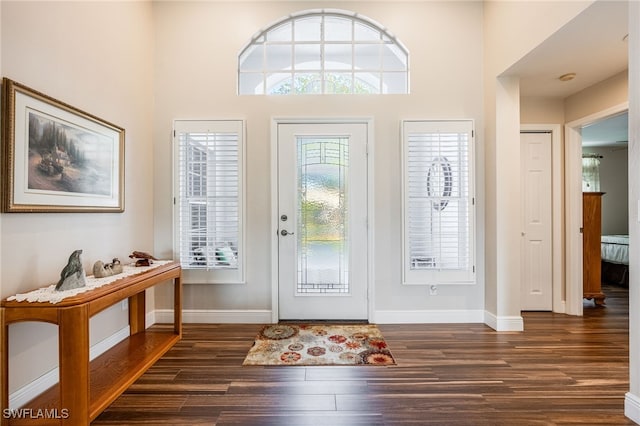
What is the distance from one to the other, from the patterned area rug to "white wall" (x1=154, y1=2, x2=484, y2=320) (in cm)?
50

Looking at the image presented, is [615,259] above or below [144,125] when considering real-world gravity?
below

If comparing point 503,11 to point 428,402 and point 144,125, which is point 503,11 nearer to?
point 428,402

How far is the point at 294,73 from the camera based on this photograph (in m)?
3.33

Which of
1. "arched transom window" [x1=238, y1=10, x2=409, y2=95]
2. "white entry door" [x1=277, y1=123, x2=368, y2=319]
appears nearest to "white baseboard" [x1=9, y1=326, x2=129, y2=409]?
"white entry door" [x1=277, y1=123, x2=368, y2=319]

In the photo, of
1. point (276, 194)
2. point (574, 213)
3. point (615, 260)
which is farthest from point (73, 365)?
point (615, 260)

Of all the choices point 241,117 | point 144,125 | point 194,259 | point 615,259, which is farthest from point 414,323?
point 615,259

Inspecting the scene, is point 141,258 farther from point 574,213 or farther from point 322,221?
point 574,213

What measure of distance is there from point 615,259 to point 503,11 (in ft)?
15.1

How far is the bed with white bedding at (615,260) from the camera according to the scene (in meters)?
4.91

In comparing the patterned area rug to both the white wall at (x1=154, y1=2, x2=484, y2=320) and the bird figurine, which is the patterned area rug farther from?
the bird figurine

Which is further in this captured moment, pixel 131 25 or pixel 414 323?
pixel 414 323

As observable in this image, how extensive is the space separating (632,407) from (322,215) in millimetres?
2501

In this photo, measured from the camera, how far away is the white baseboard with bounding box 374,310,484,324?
321cm

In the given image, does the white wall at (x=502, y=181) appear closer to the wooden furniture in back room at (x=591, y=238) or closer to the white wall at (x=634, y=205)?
the white wall at (x=634, y=205)
